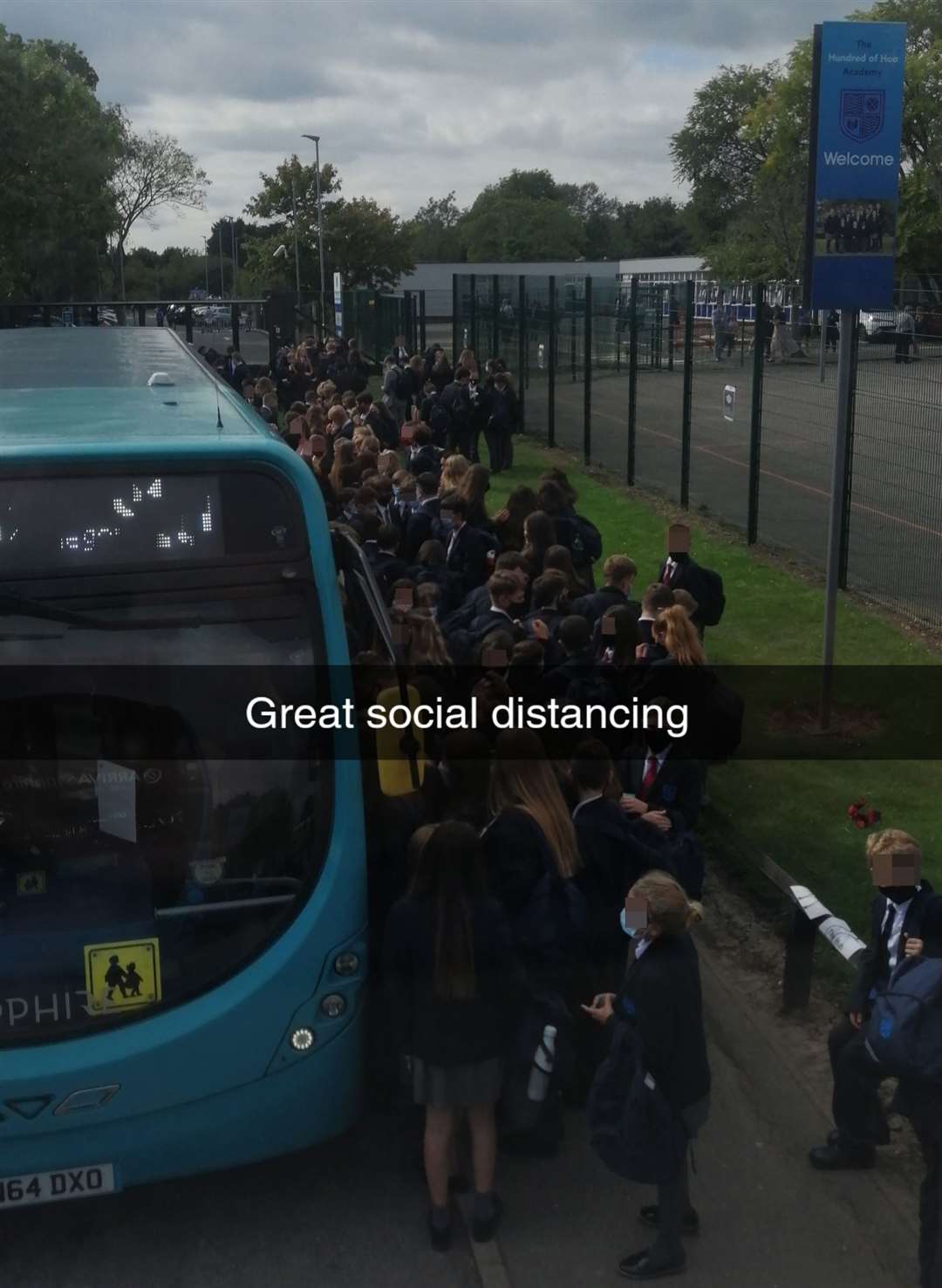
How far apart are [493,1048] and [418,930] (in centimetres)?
47

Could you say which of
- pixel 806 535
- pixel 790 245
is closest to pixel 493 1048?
pixel 806 535

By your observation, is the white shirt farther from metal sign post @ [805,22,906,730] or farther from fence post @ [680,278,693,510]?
fence post @ [680,278,693,510]

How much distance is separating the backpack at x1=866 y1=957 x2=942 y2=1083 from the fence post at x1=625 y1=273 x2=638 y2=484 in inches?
619

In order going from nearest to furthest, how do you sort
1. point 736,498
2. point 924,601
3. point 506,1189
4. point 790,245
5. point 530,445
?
1. point 506,1189
2. point 924,601
3. point 736,498
4. point 530,445
5. point 790,245

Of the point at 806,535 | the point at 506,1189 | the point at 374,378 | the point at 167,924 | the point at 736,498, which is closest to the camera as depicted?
the point at 167,924

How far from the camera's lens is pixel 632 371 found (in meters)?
19.7

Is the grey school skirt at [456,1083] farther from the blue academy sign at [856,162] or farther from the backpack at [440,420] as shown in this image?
the backpack at [440,420]

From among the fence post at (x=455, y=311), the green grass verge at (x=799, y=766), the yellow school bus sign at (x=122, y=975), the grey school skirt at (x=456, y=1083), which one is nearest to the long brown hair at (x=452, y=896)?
the grey school skirt at (x=456, y=1083)

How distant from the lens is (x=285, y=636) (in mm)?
4832

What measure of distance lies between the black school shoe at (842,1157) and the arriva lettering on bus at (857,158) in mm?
5675

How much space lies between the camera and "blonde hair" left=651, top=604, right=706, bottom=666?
739cm

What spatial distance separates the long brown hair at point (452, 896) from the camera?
15.3 feet

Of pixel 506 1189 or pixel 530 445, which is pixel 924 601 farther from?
A: pixel 530 445

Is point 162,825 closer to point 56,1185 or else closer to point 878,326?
point 56,1185
